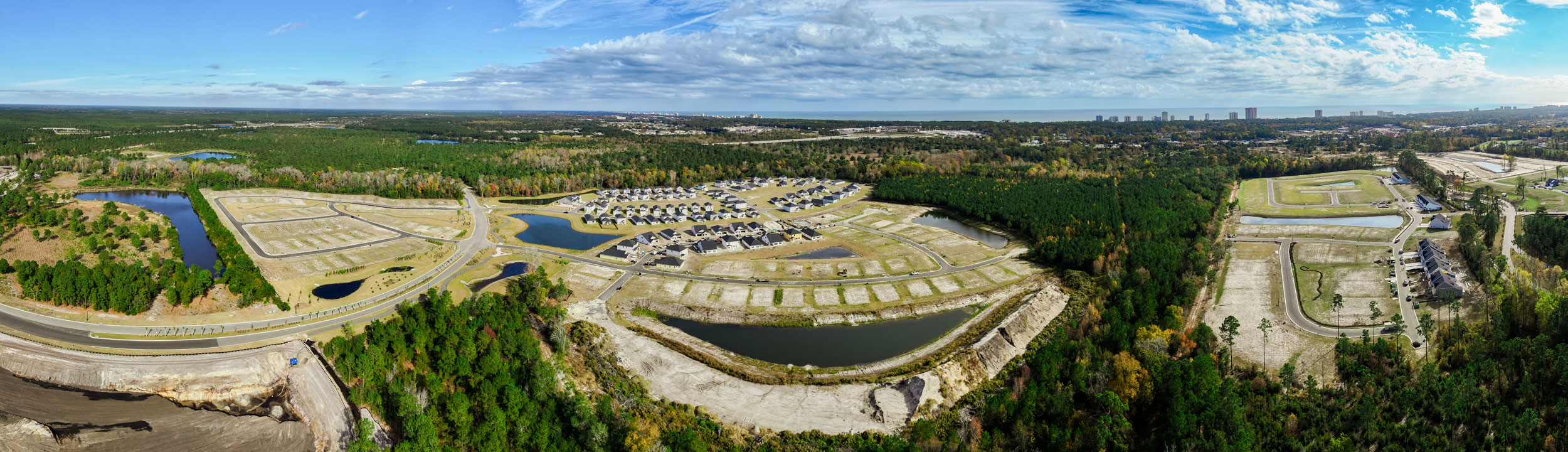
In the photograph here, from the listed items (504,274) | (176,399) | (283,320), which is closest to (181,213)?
(504,274)

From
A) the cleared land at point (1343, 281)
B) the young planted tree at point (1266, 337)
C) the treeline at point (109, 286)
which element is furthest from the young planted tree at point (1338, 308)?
the treeline at point (109, 286)

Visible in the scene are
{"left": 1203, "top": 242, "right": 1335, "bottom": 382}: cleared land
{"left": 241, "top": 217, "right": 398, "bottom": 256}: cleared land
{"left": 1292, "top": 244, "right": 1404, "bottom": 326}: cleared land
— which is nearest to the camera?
{"left": 1203, "top": 242, "right": 1335, "bottom": 382}: cleared land

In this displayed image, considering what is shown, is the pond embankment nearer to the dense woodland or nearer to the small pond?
the dense woodland

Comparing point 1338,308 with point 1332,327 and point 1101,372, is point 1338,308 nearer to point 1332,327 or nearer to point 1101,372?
point 1332,327

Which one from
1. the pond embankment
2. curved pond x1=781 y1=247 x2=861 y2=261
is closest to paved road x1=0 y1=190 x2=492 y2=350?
the pond embankment

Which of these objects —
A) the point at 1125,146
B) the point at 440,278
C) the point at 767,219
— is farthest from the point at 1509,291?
the point at 1125,146

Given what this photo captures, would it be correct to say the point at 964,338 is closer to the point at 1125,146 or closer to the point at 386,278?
the point at 386,278
